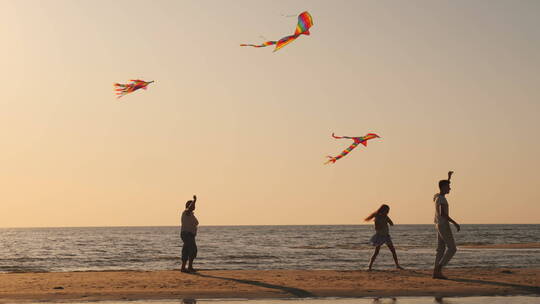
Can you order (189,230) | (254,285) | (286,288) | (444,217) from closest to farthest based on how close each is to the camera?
(286,288) < (254,285) < (444,217) < (189,230)

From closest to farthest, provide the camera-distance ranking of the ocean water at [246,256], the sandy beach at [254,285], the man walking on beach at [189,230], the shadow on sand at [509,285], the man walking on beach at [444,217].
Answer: the sandy beach at [254,285] → the shadow on sand at [509,285] → the man walking on beach at [444,217] → the man walking on beach at [189,230] → the ocean water at [246,256]

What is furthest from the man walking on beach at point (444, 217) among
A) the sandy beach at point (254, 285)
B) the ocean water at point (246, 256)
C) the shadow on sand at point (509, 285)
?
the ocean water at point (246, 256)

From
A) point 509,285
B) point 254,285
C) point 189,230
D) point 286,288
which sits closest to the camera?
point 286,288

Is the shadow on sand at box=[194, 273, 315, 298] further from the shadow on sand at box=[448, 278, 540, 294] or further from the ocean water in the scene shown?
the ocean water

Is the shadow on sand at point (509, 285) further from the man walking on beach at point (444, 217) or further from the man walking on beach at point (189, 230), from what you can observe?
the man walking on beach at point (189, 230)

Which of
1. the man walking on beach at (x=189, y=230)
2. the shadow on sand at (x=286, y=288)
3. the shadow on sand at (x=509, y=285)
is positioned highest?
the man walking on beach at (x=189, y=230)

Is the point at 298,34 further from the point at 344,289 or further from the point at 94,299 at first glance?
the point at 94,299

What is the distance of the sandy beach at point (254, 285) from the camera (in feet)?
38.7

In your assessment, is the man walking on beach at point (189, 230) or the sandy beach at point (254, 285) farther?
the man walking on beach at point (189, 230)

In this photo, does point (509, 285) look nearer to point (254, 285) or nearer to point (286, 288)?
point (286, 288)

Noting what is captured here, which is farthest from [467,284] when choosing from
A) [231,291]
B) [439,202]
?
[231,291]

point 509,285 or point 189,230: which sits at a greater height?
point 189,230

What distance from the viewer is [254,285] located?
12961 mm

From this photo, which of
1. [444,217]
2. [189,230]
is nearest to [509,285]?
[444,217]
